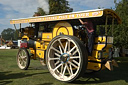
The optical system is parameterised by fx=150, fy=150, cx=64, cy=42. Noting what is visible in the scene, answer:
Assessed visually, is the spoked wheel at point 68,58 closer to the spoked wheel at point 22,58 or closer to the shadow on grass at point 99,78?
the shadow on grass at point 99,78

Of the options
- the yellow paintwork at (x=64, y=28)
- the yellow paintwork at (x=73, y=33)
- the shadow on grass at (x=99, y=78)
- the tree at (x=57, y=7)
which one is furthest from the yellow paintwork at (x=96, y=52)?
the tree at (x=57, y=7)

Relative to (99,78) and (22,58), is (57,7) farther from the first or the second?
(99,78)

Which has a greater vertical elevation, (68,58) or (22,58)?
(68,58)

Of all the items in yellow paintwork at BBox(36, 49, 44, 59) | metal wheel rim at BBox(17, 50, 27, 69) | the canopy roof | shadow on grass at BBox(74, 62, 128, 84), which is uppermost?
the canopy roof

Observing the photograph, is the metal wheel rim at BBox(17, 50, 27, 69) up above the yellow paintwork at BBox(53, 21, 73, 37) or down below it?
below

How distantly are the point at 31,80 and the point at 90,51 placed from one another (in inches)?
81.8

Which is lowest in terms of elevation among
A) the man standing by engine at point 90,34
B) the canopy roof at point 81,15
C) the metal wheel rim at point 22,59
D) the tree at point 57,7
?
the metal wheel rim at point 22,59

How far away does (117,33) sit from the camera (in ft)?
33.2

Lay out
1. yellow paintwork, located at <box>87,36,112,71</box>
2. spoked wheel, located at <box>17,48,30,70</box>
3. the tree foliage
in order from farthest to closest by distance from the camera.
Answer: the tree foliage → spoked wheel, located at <box>17,48,30,70</box> → yellow paintwork, located at <box>87,36,112,71</box>

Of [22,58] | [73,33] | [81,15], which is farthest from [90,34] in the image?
[22,58]

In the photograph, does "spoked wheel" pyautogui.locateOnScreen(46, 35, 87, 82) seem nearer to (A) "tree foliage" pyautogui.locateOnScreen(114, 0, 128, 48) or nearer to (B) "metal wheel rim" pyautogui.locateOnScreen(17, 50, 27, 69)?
(B) "metal wheel rim" pyautogui.locateOnScreen(17, 50, 27, 69)

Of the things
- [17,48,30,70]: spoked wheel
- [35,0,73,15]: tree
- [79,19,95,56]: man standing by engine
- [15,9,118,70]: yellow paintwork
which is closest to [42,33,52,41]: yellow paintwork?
[15,9,118,70]: yellow paintwork

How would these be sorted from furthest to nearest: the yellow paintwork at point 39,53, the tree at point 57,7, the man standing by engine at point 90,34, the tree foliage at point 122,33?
the tree at point 57,7
the tree foliage at point 122,33
the yellow paintwork at point 39,53
the man standing by engine at point 90,34

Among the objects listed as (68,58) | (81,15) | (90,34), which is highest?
(81,15)
